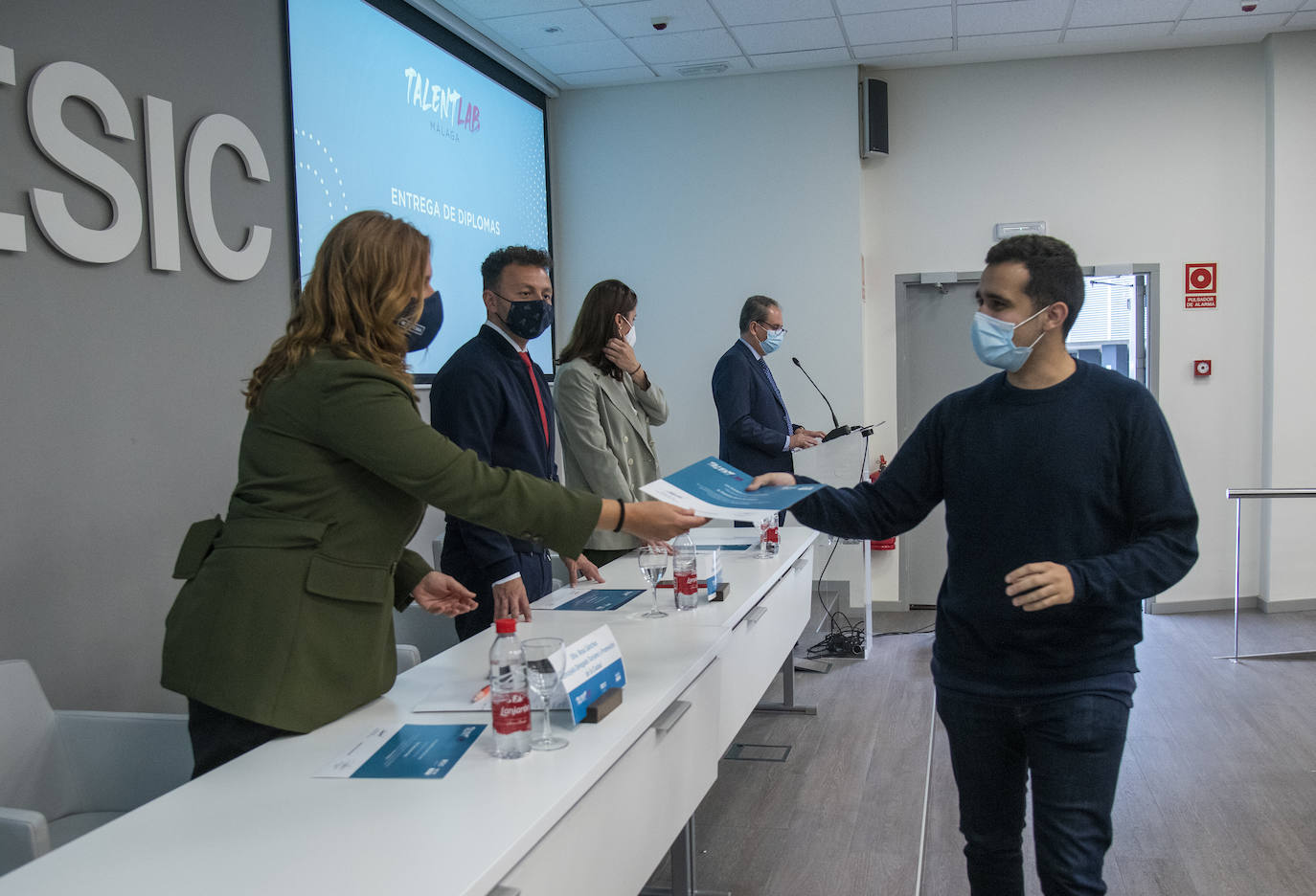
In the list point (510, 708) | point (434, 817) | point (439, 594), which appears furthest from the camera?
point (439, 594)

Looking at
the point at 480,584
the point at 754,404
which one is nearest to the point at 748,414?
the point at 754,404

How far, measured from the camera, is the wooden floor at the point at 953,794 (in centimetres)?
291

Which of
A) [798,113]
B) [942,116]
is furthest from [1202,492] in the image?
[798,113]

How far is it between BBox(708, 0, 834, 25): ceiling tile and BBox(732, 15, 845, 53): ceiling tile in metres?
0.09

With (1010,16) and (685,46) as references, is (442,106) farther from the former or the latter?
(1010,16)

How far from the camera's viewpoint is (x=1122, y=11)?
5.41 metres

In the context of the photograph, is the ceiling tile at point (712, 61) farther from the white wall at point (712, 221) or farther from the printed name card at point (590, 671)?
the printed name card at point (590, 671)

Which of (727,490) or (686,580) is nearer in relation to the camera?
(727,490)

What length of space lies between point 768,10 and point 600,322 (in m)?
2.62

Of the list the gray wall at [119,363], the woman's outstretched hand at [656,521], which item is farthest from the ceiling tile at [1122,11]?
the woman's outstretched hand at [656,521]

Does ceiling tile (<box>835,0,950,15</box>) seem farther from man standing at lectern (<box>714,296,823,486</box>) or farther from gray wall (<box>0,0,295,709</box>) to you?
gray wall (<box>0,0,295,709</box>)

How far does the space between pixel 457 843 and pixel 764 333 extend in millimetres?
3985

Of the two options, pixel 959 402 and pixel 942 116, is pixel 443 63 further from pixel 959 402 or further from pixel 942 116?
pixel 959 402

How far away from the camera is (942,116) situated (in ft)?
21.1
